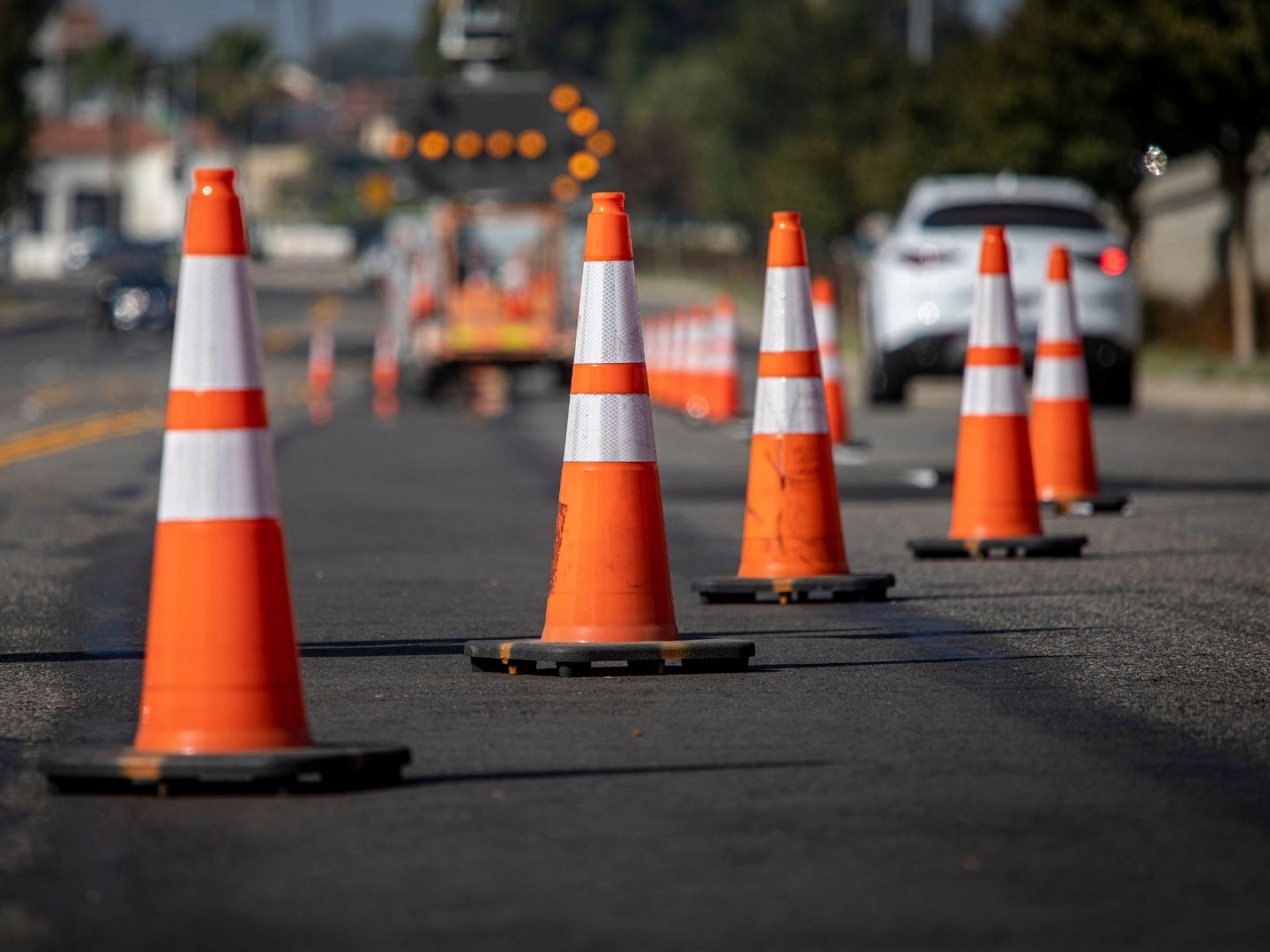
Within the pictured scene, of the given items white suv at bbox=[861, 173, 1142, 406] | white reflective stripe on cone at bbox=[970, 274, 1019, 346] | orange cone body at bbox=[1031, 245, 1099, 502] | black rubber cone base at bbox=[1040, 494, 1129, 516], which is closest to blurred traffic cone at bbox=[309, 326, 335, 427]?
white suv at bbox=[861, 173, 1142, 406]

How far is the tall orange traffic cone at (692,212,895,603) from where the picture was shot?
8.07 m

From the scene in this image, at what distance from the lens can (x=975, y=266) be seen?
1933 cm

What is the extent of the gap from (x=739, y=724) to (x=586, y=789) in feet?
2.80

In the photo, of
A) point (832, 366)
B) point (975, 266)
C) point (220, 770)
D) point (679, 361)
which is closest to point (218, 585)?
point (220, 770)

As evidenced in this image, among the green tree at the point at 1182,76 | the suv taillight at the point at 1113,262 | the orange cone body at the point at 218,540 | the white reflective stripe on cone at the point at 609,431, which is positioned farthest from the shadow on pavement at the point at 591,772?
the green tree at the point at 1182,76

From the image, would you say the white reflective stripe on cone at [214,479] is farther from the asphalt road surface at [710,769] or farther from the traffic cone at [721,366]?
the traffic cone at [721,366]

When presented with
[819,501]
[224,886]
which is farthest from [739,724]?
[819,501]

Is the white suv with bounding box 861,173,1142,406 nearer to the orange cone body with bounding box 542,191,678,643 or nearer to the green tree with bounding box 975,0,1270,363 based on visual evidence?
the green tree with bounding box 975,0,1270,363

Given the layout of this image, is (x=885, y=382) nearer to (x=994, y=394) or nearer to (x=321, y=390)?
(x=321, y=390)

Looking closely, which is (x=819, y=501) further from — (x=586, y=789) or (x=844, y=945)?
(x=844, y=945)

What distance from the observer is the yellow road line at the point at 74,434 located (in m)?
17.1

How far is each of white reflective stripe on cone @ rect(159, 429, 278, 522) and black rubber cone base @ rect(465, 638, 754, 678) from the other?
4.59ft

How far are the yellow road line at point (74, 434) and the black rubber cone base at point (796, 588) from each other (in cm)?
848

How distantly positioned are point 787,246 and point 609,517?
181 centimetres
